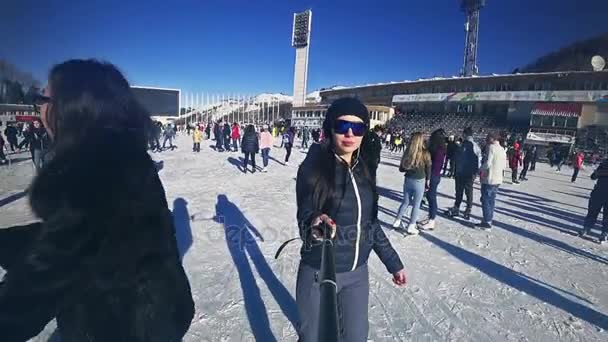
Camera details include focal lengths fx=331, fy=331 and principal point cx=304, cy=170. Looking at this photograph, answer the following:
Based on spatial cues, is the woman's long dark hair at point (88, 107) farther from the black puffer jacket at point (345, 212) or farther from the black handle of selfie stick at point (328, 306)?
the black puffer jacket at point (345, 212)

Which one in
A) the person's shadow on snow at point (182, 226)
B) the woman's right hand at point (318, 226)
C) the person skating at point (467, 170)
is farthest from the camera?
the person skating at point (467, 170)

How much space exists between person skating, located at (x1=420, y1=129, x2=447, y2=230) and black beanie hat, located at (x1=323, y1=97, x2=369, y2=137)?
4.27 metres

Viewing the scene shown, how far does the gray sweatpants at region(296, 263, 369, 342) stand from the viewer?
1.63m

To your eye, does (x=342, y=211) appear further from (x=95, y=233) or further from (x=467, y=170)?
(x=467, y=170)

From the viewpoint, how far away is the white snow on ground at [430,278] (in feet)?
9.10

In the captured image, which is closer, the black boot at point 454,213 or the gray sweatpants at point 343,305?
the gray sweatpants at point 343,305

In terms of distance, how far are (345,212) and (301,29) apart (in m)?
70.3

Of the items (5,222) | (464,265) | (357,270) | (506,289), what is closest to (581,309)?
(506,289)

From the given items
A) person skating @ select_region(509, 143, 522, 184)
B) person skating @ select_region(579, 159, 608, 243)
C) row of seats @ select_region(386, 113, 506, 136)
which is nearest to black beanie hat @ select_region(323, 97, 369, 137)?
person skating @ select_region(579, 159, 608, 243)

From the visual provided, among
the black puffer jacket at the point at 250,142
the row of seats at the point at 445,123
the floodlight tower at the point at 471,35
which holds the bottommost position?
the black puffer jacket at the point at 250,142

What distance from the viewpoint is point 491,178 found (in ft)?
18.4

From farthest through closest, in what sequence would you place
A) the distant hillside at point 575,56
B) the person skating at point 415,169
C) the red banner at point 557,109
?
the distant hillside at point 575,56 < the red banner at point 557,109 < the person skating at point 415,169

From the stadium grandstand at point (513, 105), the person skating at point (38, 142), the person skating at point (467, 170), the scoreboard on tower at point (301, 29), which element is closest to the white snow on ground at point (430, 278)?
the person skating at point (38, 142)

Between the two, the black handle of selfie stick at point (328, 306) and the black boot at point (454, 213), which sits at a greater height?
the black handle of selfie stick at point (328, 306)
